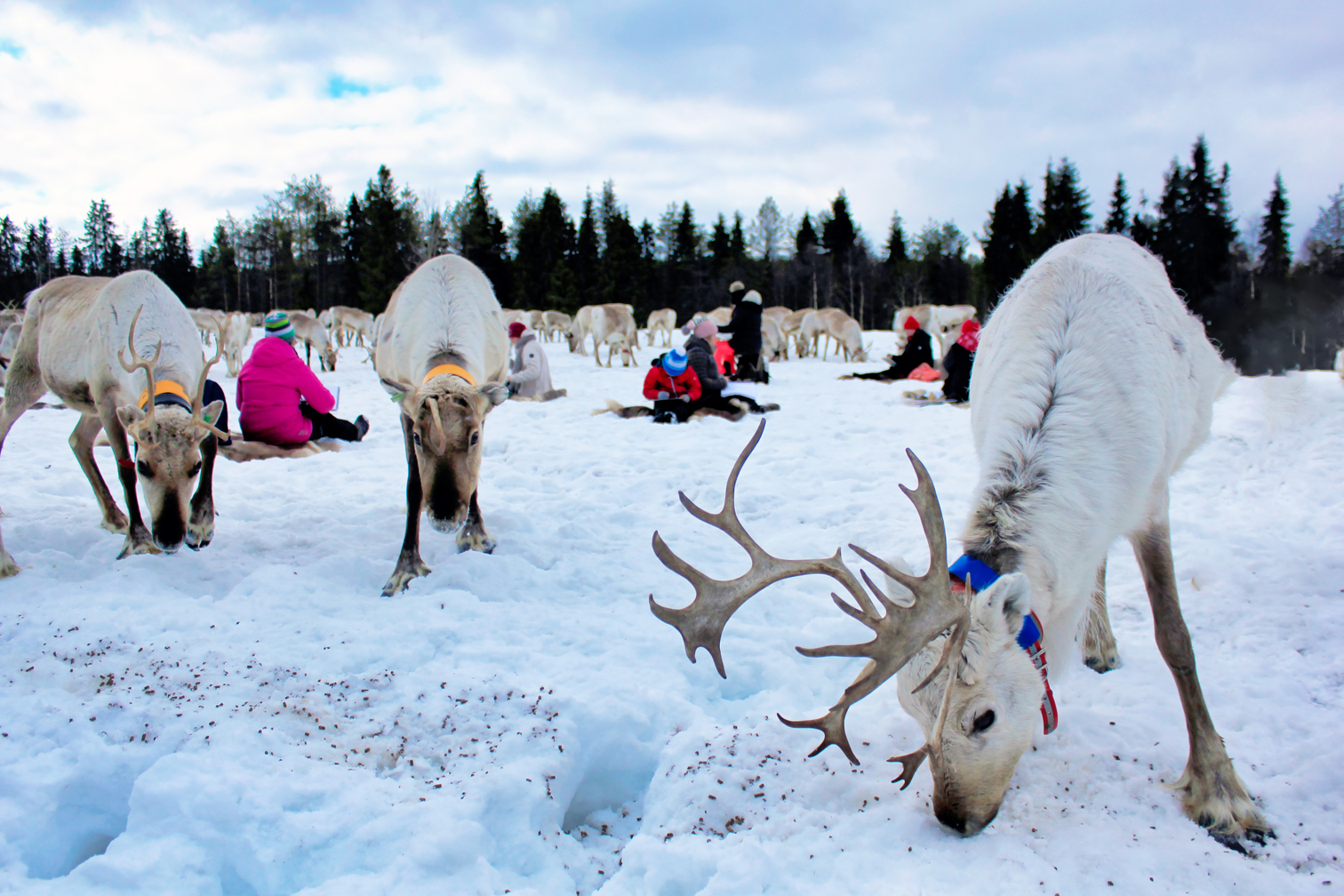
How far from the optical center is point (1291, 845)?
2.09 m

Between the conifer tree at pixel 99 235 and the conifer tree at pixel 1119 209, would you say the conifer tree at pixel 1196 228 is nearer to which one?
the conifer tree at pixel 1119 209

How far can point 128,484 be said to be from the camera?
13.8 ft

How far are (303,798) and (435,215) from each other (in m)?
35.3

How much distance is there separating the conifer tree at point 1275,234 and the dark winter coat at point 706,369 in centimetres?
2016

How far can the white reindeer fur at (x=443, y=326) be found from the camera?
4445 mm

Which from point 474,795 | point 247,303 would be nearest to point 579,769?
point 474,795

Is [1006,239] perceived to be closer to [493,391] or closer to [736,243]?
[736,243]

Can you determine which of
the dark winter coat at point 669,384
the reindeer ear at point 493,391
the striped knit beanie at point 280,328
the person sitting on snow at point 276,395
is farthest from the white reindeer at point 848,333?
the reindeer ear at point 493,391

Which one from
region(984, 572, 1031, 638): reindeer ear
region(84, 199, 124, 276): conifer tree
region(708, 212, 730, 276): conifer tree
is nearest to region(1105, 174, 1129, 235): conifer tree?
region(708, 212, 730, 276): conifer tree

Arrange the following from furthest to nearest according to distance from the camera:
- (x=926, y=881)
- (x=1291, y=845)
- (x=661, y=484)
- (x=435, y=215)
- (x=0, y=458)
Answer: (x=435, y=215), (x=0, y=458), (x=661, y=484), (x=1291, y=845), (x=926, y=881)

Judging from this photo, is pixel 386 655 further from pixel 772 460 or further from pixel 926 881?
pixel 772 460

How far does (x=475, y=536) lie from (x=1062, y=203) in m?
44.1

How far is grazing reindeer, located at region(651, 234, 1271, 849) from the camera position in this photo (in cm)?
195

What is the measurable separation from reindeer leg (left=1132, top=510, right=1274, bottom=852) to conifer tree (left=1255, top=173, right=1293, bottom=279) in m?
24.3
